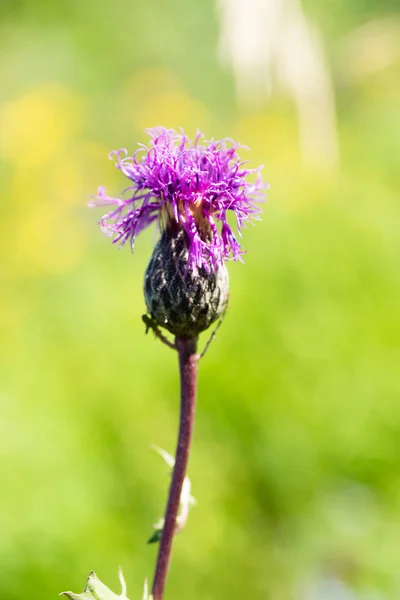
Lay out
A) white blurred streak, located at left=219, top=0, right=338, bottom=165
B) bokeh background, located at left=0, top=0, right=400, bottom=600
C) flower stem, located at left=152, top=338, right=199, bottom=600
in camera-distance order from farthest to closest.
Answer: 1. bokeh background, located at left=0, top=0, right=400, bottom=600
2. white blurred streak, located at left=219, top=0, right=338, bottom=165
3. flower stem, located at left=152, top=338, right=199, bottom=600

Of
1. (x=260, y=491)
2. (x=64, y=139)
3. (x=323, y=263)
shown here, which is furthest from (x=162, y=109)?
(x=260, y=491)

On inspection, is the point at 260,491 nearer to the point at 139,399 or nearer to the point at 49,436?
the point at 139,399

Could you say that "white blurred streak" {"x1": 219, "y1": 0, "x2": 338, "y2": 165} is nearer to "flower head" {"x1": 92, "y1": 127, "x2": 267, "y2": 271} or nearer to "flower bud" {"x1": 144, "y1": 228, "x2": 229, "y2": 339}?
"flower head" {"x1": 92, "y1": 127, "x2": 267, "y2": 271}

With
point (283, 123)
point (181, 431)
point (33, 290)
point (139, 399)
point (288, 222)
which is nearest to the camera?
point (181, 431)

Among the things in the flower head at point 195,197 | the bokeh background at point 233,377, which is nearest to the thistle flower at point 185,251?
the flower head at point 195,197

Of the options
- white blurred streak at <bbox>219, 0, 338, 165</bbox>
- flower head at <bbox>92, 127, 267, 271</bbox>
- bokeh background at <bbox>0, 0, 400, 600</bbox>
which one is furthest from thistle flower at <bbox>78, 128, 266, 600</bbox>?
bokeh background at <bbox>0, 0, 400, 600</bbox>

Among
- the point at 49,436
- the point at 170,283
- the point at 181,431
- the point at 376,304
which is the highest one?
the point at 376,304

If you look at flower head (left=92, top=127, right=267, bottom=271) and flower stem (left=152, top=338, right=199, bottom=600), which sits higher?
flower head (left=92, top=127, right=267, bottom=271)
